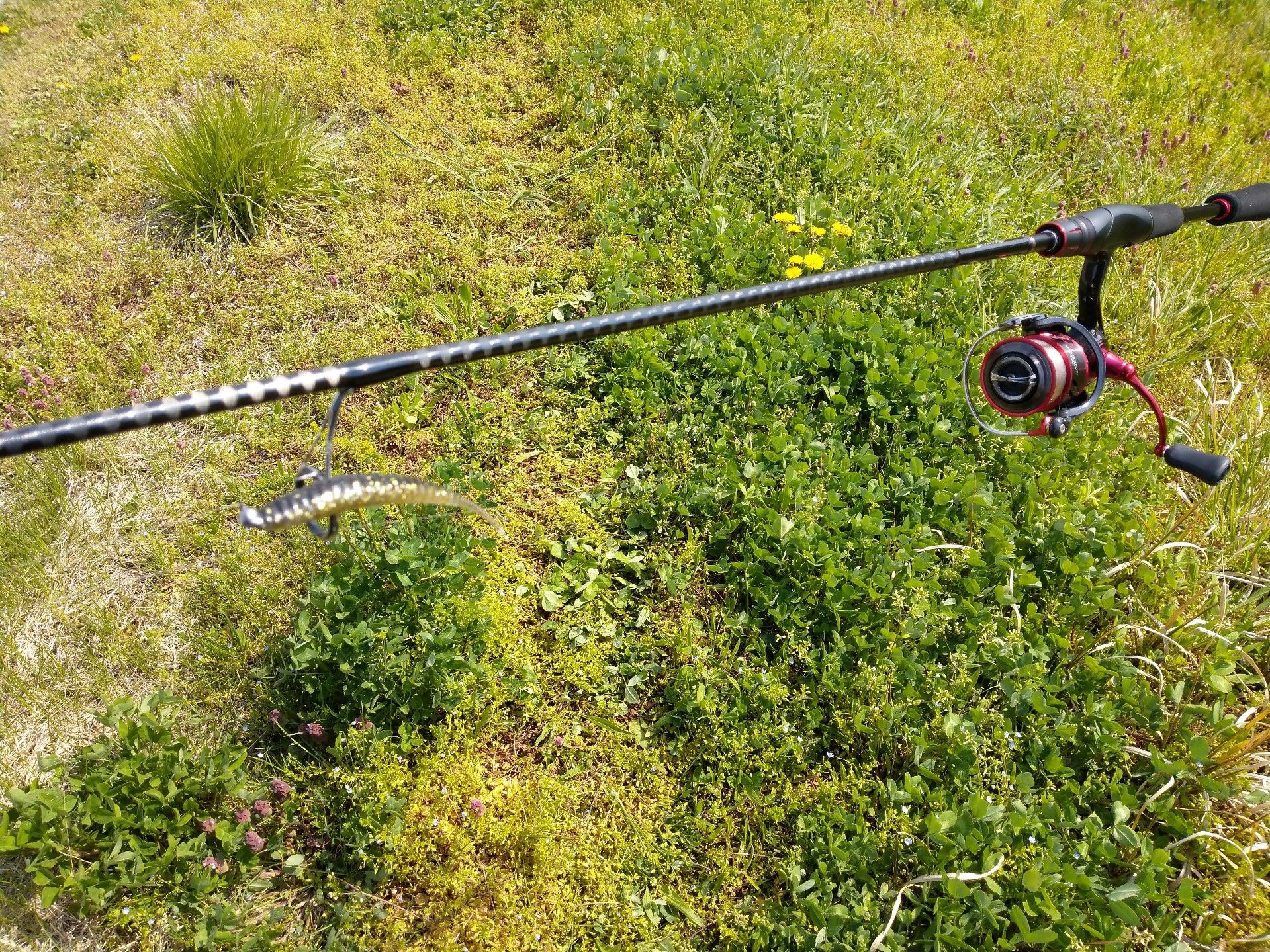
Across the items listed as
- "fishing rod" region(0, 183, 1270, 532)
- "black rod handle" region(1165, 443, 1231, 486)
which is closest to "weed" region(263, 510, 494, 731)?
"fishing rod" region(0, 183, 1270, 532)

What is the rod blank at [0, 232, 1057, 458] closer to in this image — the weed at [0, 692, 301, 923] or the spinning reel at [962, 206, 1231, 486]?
the spinning reel at [962, 206, 1231, 486]

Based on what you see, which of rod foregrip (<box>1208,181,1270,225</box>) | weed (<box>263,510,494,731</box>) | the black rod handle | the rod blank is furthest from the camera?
rod foregrip (<box>1208,181,1270,225</box>)

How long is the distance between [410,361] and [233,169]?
377 cm

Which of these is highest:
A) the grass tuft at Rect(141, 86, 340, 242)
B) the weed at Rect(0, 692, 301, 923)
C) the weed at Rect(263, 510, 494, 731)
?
the grass tuft at Rect(141, 86, 340, 242)

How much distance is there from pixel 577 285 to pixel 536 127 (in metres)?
1.68

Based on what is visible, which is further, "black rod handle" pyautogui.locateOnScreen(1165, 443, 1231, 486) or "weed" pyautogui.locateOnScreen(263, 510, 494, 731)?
"weed" pyautogui.locateOnScreen(263, 510, 494, 731)

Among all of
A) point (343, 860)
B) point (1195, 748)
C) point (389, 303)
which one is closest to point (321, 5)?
point (389, 303)

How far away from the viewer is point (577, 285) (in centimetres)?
448

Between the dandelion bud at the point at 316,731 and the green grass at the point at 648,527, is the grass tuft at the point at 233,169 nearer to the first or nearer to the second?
the green grass at the point at 648,527

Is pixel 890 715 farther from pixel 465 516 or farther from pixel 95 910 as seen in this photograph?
pixel 95 910

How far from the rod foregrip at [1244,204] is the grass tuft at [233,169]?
462 cm

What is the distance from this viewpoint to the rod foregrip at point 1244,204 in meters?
3.00

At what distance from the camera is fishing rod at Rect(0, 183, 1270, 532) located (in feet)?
4.47

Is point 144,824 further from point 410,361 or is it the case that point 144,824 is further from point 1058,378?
point 1058,378
